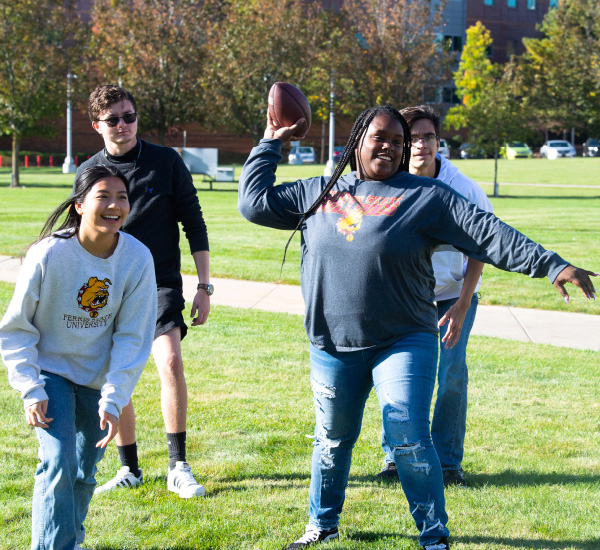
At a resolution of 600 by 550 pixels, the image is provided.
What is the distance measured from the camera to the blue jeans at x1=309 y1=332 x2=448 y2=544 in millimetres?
3299

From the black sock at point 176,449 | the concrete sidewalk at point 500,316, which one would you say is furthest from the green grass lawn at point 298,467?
the concrete sidewalk at point 500,316

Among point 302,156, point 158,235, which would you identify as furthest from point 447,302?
point 302,156

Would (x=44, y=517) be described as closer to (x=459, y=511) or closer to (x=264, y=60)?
(x=459, y=511)

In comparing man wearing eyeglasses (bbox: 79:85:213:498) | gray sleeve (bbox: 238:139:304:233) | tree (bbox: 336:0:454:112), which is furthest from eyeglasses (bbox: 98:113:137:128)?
tree (bbox: 336:0:454:112)

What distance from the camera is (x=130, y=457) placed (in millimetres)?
4445

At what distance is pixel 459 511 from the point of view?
4.14 m

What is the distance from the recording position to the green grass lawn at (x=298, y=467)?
3848mm

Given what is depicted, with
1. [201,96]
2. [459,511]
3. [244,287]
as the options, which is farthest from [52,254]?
[201,96]

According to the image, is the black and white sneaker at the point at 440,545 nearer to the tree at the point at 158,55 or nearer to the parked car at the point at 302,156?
the tree at the point at 158,55

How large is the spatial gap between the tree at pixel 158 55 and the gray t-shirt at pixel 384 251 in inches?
1172

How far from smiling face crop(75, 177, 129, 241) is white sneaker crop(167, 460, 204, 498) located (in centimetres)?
156

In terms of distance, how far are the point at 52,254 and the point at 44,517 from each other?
1007mm

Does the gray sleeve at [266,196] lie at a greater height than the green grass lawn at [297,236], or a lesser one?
greater

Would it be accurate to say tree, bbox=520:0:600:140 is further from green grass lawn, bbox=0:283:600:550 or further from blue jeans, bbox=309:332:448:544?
blue jeans, bbox=309:332:448:544
